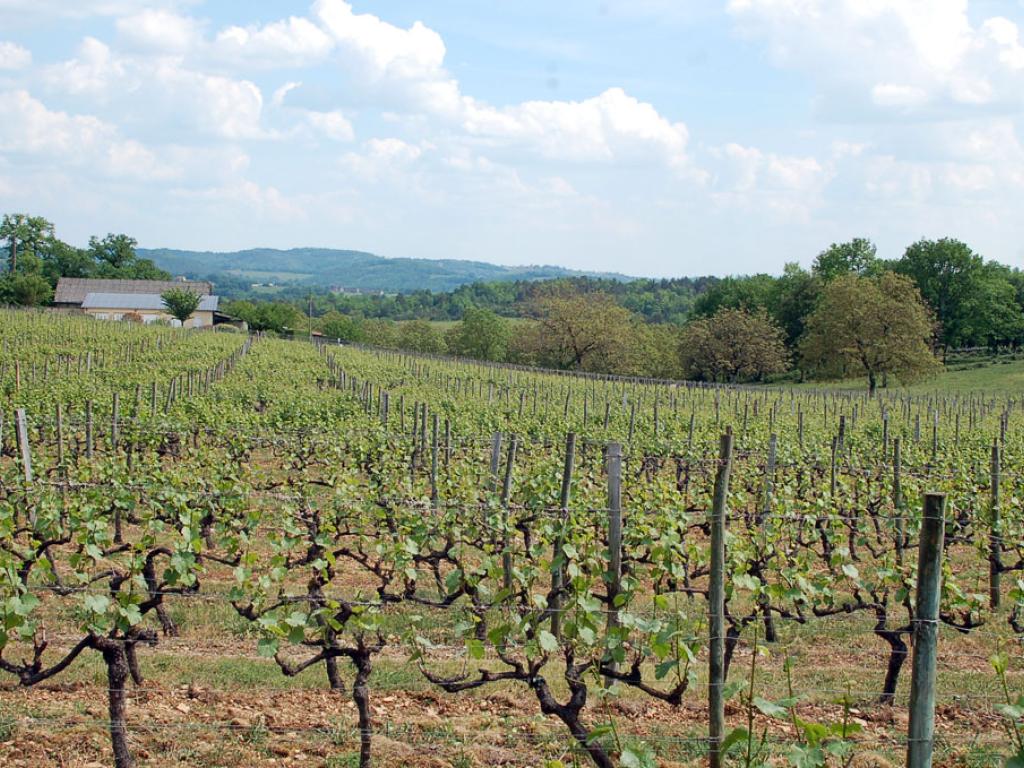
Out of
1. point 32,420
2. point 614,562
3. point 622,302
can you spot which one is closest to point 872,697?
point 614,562

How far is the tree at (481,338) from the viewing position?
261 ft

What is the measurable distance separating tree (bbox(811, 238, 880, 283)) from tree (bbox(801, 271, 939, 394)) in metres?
17.8

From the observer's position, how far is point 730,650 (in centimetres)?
713

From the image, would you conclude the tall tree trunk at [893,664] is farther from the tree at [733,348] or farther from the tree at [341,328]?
the tree at [341,328]

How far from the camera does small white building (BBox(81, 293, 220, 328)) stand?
7412 centimetres

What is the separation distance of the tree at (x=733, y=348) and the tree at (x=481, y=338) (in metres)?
23.2

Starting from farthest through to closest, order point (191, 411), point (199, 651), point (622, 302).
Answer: point (622, 302), point (191, 411), point (199, 651)

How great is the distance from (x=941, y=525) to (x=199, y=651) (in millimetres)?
5954

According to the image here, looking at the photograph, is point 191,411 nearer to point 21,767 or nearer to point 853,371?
point 21,767

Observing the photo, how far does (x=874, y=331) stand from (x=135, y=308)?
54723mm

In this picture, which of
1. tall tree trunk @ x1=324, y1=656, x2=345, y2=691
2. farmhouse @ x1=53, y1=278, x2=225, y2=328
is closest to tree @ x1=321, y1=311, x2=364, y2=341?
farmhouse @ x1=53, y1=278, x2=225, y2=328

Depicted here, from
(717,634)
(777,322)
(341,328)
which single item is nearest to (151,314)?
(341,328)

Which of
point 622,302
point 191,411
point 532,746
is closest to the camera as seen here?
point 532,746

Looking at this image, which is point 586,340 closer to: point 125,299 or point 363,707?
point 125,299
